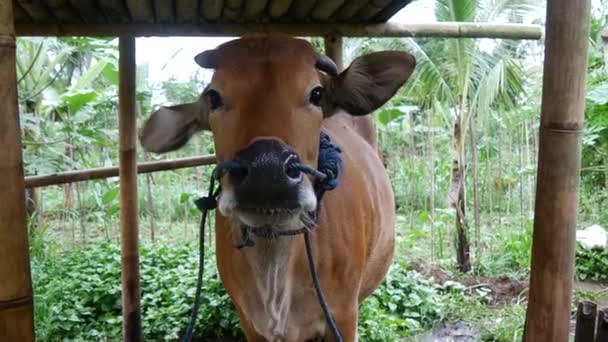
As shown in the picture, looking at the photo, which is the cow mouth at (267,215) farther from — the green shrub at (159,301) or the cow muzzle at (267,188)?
the green shrub at (159,301)

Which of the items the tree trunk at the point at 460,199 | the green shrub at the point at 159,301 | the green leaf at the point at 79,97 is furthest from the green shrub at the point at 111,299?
the tree trunk at the point at 460,199

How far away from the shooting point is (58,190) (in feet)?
24.9

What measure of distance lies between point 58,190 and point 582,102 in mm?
7093

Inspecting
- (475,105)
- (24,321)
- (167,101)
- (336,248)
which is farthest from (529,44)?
(24,321)

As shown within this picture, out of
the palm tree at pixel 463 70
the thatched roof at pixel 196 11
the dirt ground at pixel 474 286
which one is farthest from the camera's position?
the palm tree at pixel 463 70

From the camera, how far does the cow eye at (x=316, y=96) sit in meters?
1.99

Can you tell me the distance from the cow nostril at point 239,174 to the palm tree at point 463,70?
4878 millimetres

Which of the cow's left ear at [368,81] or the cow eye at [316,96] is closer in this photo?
the cow eye at [316,96]

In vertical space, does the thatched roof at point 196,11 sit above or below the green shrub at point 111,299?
above

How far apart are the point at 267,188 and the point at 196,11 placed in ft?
6.74

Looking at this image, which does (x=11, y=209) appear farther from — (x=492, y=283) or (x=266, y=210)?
(x=492, y=283)

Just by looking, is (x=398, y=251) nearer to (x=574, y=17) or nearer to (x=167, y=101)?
(x=167, y=101)

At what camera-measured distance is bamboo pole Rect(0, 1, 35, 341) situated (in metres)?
1.30

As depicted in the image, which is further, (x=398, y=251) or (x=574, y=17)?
(x=398, y=251)
